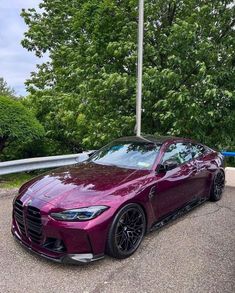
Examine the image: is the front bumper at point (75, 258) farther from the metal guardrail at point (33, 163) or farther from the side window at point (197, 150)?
the metal guardrail at point (33, 163)

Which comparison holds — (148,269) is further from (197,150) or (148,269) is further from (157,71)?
(157,71)

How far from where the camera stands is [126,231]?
3609mm

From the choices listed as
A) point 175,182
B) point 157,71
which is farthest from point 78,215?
point 157,71

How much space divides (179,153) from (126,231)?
1832 millimetres

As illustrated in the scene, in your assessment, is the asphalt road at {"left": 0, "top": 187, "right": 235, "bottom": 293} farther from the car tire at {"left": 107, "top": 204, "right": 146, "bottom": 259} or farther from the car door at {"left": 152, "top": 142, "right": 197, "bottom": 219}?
the car door at {"left": 152, "top": 142, "right": 197, "bottom": 219}

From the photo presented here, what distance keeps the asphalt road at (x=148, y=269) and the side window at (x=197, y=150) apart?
143 centimetres

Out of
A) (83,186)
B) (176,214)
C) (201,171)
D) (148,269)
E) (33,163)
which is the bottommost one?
(148,269)

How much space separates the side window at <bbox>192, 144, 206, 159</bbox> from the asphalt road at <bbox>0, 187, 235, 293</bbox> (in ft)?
4.69

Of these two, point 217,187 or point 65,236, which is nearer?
point 65,236

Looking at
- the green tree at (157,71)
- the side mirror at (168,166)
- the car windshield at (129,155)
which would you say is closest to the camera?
the side mirror at (168,166)

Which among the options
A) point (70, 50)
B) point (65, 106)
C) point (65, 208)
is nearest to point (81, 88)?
point (65, 106)

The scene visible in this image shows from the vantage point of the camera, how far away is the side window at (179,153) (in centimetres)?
467

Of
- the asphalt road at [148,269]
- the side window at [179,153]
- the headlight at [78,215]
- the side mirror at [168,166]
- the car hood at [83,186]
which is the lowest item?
the asphalt road at [148,269]

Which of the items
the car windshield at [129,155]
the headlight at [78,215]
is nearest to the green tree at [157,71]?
the car windshield at [129,155]
